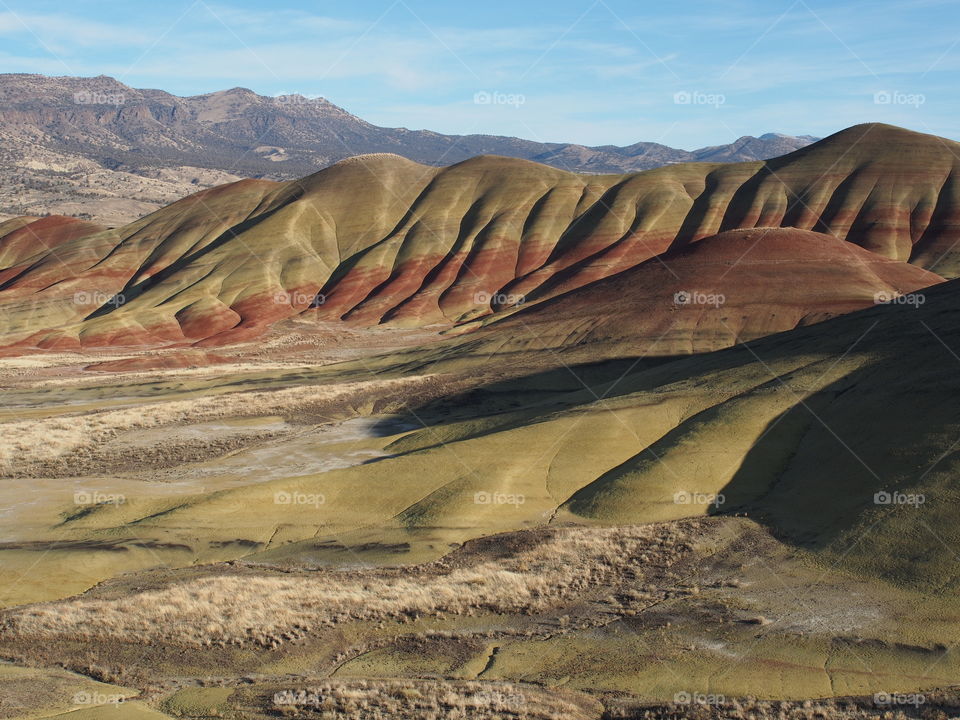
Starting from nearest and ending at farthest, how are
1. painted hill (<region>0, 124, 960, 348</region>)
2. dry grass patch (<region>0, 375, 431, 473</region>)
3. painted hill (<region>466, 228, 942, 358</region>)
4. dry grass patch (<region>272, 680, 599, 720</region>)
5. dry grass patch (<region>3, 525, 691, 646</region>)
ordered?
dry grass patch (<region>272, 680, 599, 720</region>) → dry grass patch (<region>3, 525, 691, 646</region>) → dry grass patch (<region>0, 375, 431, 473</region>) → painted hill (<region>466, 228, 942, 358</region>) → painted hill (<region>0, 124, 960, 348</region>)

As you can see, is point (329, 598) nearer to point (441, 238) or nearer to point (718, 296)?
point (718, 296)

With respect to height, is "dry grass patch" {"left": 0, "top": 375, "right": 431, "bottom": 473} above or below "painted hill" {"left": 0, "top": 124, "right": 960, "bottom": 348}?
below

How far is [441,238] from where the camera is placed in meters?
146

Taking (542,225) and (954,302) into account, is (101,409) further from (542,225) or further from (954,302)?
(542,225)

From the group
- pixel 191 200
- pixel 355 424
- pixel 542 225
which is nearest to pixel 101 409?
pixel 355 424

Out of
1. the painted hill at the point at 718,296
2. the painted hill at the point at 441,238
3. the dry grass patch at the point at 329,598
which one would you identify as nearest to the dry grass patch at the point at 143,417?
the painted hill at the point at 718,296

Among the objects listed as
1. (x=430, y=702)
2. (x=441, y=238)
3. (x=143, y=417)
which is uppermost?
(x=441, y=238)

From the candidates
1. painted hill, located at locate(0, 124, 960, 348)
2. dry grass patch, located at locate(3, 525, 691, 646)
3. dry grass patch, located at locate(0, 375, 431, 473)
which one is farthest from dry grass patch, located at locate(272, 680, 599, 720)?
painted hill, located at locate(0, 124, 960, 348)

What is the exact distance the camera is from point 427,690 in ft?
71.5

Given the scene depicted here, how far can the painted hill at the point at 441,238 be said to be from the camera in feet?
404

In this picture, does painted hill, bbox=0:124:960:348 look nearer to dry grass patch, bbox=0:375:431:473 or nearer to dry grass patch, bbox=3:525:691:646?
dry grass patch, bbox=0:375:431:473

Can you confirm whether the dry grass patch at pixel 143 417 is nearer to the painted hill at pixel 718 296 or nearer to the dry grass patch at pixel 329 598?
the painted hill at pixel 718 296

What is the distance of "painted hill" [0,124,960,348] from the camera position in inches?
4847

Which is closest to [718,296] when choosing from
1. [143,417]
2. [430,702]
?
[143,417]
